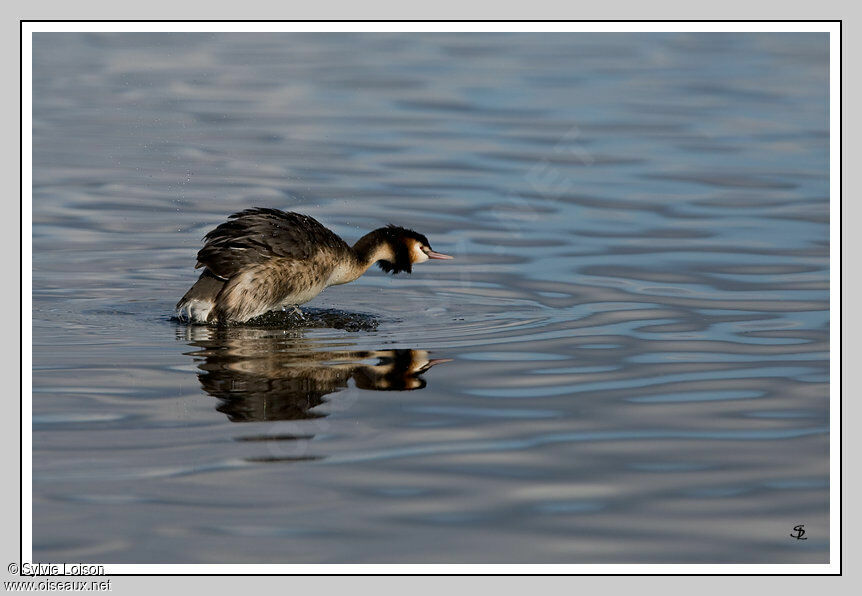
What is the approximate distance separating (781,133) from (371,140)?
4966mm

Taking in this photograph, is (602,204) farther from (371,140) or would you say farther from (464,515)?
(464,515)

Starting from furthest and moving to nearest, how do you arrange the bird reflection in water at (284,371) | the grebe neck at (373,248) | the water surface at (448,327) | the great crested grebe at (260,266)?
the grebe neck at (373,248) → the great crested grebe at (260,266) → the bird reflection in water at (284,371) → the water surface at (448,327)

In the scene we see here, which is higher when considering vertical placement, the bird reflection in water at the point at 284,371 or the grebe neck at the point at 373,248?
the grebe neck at the point at 373,248

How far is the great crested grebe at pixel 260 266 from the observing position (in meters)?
11.2

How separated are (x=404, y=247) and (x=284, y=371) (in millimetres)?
3184

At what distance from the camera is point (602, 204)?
15.2 metres

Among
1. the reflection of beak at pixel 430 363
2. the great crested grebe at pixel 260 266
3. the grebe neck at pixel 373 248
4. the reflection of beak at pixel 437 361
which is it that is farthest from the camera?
the grebe neck at pixel 373 248

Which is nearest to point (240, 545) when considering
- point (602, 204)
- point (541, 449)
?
point (541, 449)

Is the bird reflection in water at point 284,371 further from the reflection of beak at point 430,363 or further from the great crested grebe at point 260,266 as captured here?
the great crested grebe at point 260,266

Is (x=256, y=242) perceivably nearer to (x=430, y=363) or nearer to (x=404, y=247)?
(x=404, y=247)

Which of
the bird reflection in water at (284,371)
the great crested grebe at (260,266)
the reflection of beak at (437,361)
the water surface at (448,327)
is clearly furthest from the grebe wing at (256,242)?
the reflection of beak at (437,361)

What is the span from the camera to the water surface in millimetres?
7082

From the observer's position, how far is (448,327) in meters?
10.8

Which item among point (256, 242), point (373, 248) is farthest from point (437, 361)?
point (373, 248)
